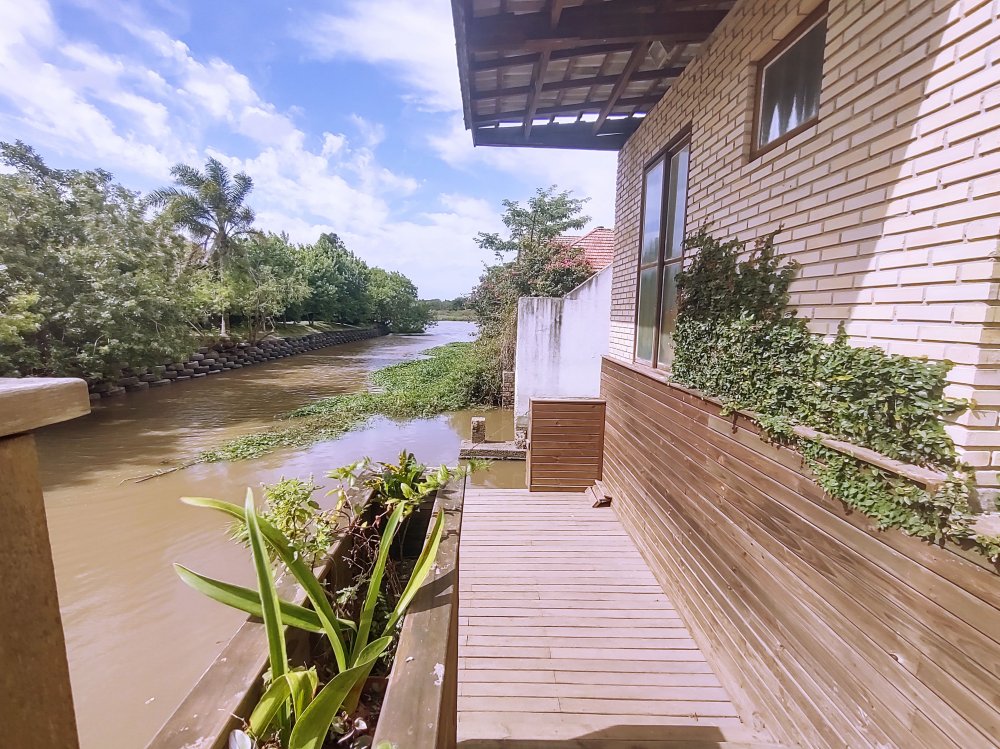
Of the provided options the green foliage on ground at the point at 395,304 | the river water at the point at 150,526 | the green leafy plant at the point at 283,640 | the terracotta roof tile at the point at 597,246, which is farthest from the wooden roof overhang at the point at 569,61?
the green foliage on ground at the point at 395,304

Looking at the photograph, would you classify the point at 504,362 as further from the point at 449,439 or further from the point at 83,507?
the point at 83,507

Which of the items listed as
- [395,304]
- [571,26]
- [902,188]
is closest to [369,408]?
[571,26]

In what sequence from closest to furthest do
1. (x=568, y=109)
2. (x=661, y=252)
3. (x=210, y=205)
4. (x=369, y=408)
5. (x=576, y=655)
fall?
1. (x=576, y=655)
2. (x=661, y=252)
3. (x=568, y=109)
4. (x=369, y=408)
5. (x=210, y=205)

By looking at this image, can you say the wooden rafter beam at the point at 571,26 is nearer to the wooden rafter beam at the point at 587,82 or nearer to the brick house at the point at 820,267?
the brick house at the point at 820,267

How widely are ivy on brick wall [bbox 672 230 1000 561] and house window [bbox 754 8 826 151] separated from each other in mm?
645

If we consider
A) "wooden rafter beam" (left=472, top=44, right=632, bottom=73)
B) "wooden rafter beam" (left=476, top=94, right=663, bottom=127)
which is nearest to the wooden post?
"wooden rafter beam" (left=472, top=44, right=632, bottom=73)

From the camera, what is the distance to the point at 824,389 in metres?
2.06

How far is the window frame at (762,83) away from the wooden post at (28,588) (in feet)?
10.2

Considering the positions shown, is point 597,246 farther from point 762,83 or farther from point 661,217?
point 762,83

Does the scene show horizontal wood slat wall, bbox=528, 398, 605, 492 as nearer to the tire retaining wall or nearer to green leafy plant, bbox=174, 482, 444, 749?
green leafy plant, bbox=174, 482, 444, 749

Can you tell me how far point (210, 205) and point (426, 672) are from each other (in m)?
30.0

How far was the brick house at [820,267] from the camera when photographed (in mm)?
1515

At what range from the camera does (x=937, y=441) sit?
1568 mm

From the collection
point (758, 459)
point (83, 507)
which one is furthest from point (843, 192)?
point (83, 507)
